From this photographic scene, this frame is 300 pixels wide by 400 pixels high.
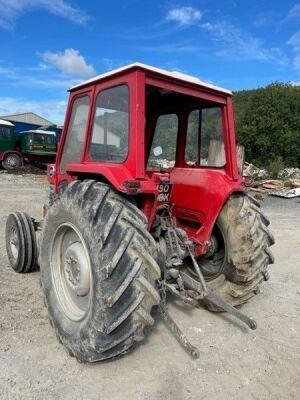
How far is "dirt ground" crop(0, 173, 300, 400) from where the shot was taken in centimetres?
273

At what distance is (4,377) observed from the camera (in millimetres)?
2795

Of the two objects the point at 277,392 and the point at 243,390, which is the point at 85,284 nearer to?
the point at 243,390

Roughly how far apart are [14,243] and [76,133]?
1824 mm

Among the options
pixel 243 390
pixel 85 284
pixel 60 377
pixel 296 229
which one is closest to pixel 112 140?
pixel 85 284

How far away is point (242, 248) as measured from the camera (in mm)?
3650

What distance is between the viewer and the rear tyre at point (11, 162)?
21.5 metres

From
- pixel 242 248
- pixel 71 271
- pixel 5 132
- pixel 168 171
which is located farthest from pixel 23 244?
pixel 5 132

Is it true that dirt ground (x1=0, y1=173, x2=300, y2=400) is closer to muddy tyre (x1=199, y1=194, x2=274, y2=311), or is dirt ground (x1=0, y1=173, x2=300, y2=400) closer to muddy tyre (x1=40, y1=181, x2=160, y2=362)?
muddy tyre (x1=40, y1=181, x2=160, y2=362)

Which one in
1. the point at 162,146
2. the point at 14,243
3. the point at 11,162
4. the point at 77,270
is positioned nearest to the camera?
the point at 77,270

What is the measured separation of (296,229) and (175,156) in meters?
5.18

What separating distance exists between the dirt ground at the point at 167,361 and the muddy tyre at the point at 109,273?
208mm

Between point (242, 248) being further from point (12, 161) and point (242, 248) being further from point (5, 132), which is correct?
point (5, 132)

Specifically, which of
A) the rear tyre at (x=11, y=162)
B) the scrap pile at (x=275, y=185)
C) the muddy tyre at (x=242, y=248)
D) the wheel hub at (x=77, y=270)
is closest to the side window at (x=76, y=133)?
the wheel hub at (x=77, y=270)

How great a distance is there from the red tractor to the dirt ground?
0.55 ft
